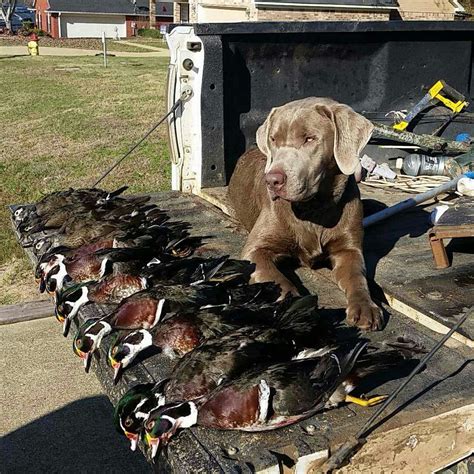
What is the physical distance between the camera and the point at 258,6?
32938 millimetres

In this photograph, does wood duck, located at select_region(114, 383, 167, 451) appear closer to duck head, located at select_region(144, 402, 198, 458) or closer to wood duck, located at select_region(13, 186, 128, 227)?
duck head, located at select_region(144, 402, 198, 458)

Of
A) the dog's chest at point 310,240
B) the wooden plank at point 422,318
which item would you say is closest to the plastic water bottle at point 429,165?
the dog's chest at point 310,240

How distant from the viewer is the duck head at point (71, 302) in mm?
4199

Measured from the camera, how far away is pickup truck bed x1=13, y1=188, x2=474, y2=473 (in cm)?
274

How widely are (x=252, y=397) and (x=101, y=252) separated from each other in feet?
6.96

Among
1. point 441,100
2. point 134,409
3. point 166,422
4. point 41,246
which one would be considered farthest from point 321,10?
point 166,422

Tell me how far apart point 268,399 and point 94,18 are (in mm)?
69864

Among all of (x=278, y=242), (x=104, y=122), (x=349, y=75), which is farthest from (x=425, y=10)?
(x=278, y=242)

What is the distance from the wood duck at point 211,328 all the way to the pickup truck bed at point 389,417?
8cm

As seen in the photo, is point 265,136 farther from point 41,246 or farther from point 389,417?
point 389,417

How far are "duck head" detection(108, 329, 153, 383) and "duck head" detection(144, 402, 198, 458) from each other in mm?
479

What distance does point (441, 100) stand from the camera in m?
7.56

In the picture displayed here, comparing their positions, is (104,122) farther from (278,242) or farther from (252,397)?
(252,397)

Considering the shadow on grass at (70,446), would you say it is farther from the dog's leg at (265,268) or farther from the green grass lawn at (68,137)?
the green grass lawn at (68,137)
